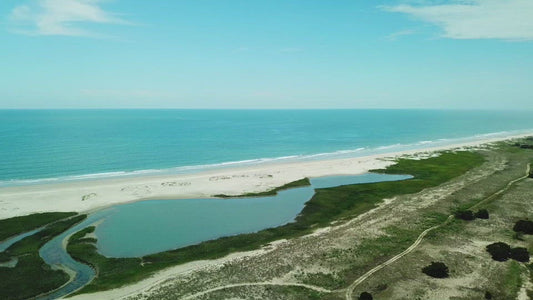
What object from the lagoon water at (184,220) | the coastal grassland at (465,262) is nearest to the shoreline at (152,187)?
the lagoon water at (184,220)

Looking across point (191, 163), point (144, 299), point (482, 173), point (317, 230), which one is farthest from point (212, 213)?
point (482, 173)

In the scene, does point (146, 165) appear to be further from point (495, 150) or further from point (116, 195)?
point (495, 150)

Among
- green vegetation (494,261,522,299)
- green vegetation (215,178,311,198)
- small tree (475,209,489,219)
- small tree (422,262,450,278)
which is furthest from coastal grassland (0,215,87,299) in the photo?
small tree (475,209,489,219)

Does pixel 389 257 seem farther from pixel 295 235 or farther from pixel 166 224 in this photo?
pixel 166 224

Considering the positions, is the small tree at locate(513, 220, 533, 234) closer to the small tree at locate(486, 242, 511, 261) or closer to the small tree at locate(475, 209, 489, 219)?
the small tree at locate(475, 209, 489, 219)

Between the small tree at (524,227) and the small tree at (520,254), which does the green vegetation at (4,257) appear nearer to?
the small tree at (520,254)

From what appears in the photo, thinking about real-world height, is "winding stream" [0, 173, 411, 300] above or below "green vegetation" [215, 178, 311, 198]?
below

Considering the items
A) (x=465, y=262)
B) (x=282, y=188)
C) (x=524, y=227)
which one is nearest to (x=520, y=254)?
(x=465, y=262)
